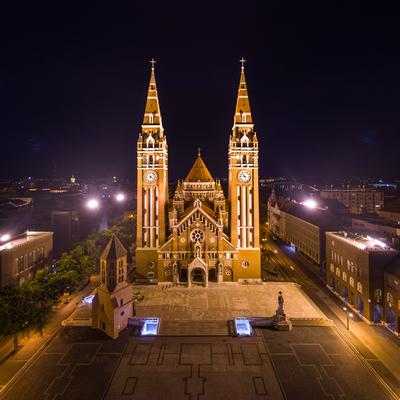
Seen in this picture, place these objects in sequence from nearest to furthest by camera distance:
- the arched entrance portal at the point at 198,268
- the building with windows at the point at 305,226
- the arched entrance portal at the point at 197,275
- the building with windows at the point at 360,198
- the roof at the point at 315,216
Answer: the arched entrance portal at the point at 198,268 → the arched entrance portal at the point at 197,275 → the building with windows at the point at 305,226 → the roof at the point at 315,216 → the building with windows at the point at 360,198

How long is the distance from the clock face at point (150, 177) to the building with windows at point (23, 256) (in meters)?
23.1

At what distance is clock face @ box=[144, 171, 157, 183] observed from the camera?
6175cm

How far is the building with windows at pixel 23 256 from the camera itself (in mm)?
47719

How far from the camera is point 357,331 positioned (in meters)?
40.2

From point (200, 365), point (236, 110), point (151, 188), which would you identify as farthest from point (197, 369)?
point (236, 110)

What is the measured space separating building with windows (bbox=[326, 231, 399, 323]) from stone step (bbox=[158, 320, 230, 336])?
20946 mm

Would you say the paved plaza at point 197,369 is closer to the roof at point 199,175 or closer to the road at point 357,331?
the road at point 357,331

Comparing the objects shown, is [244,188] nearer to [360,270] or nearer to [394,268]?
[360,270]

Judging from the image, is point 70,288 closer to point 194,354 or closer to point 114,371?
point 114,371

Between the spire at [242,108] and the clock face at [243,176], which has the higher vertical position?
the spire at [242,108]

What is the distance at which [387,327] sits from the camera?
40.8 meters

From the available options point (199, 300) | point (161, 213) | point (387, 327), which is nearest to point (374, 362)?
point (387, 327)

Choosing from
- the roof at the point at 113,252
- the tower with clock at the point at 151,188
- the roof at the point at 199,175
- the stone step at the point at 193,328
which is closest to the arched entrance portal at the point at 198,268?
the tower with clock at the point at 151,188

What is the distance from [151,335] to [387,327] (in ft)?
105
